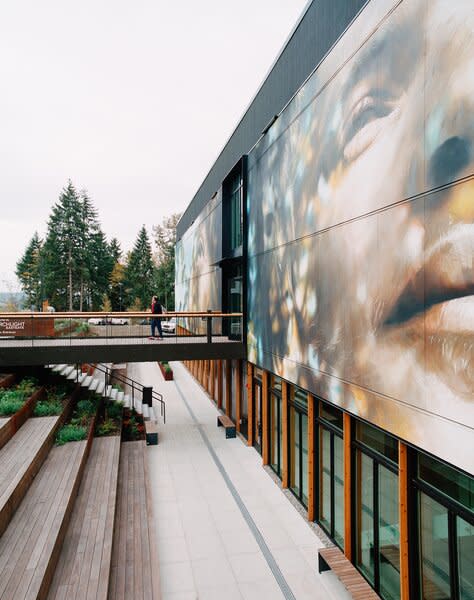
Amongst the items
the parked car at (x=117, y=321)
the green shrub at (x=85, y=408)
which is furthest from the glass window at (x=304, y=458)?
the parked car at (x=117, y=321)

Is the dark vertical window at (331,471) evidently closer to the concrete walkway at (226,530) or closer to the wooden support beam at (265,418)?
the concrete walkway at (226,530)

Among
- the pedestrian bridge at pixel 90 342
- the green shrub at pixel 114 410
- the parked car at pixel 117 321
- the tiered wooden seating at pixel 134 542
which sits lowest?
the tiered wooden seating at pixel 134 542

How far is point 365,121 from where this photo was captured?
7434mm

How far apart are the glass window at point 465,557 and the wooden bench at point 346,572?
5.49 ft

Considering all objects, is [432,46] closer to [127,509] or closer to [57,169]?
[127,509]

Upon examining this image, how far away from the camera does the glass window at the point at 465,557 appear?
5473 millimetres

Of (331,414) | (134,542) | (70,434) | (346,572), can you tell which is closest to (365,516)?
(346,572)

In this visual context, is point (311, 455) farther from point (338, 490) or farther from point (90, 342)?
point (90, 342)

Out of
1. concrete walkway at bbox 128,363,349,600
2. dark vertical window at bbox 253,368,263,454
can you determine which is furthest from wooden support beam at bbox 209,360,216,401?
dark vertical window at bbox 253,368,263,454

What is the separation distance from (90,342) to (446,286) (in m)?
12.3

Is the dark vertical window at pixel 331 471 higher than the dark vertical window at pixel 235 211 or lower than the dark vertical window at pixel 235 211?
lower

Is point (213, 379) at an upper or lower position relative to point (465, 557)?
lower

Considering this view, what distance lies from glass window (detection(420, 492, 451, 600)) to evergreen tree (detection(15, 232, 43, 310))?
70.2 meters

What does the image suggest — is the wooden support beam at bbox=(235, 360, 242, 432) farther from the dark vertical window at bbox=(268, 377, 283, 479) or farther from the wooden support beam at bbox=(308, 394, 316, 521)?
the wooden support beam at bbox=(308, 394, 316, 521)
